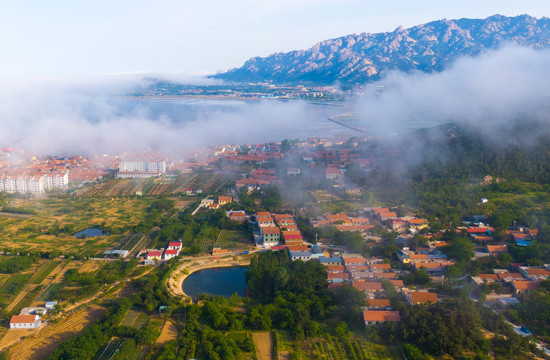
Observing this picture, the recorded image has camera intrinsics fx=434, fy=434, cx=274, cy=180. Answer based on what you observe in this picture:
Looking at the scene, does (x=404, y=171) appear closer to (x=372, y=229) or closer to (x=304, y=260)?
(x=372, y=229)

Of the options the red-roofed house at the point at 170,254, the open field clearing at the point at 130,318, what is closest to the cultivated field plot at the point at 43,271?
the red-roofed house at the point at 170,254

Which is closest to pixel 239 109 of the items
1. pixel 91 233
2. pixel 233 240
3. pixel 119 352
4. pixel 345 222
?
pixel 91 233

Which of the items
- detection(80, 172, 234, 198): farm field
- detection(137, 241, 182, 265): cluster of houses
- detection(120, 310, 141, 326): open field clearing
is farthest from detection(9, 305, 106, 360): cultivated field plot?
detection(80, 172, 234, 198): farm field

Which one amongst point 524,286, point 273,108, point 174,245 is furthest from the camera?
point 273,108

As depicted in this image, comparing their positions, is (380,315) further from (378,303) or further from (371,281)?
(371,281)

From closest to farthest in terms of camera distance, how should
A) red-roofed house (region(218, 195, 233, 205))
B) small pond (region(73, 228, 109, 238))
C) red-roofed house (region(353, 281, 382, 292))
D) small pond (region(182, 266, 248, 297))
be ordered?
red-roofed house (region(353, 281, 382, 292)) → small pond (region(182, 266, 248, 297)) → small pond (region(73, 228, 109, 238)) → red-roofed house (region(218, 195, 233, 205))

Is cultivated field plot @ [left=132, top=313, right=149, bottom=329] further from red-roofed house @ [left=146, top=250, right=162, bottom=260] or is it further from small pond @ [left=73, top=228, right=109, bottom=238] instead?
small pond @ [left=73, top=228, right=109, bottom=238]

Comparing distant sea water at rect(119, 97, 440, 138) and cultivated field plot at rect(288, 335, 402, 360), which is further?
distant sea water at rect(119, 97, 440, 138)
